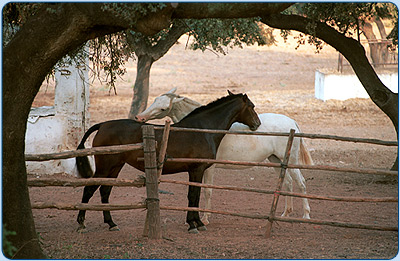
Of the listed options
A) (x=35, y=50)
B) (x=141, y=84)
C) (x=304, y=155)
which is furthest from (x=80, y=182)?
(x=141, y=84)

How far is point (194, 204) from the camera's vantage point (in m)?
6.79

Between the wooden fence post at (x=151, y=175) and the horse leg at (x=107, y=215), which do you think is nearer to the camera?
the wooden fence post at (x=151, y=175)

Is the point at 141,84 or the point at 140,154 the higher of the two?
the point at 141,84

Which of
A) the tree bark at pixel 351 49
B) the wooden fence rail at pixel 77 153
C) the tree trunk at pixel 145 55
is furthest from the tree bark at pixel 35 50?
the tree trunk at pixel 145 55

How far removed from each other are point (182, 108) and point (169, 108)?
0.79ft

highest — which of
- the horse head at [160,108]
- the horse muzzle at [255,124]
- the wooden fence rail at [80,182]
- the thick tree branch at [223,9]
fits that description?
the thick tree branch at [223,9]

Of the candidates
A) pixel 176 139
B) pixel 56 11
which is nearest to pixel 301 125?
pixel 176 139

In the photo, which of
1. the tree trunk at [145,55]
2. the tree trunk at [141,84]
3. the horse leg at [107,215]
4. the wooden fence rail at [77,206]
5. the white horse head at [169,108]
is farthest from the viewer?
the tree trunk at [141,84]

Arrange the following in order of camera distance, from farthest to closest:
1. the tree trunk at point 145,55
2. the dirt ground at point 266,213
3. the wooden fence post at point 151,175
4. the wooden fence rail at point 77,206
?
the tree trunk at point 145,55 < the wooden fence post at point 151,175 < the wooden fence rail at point 77,206 < the dirt ground at point 266,213

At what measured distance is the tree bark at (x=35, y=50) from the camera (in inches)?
175

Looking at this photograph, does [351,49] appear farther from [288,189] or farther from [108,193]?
[108,193]

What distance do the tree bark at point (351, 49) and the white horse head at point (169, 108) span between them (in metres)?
2.01

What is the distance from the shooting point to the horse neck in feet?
25.8

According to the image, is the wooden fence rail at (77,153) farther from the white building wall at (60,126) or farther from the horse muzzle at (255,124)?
the white building wall at (60,126)
